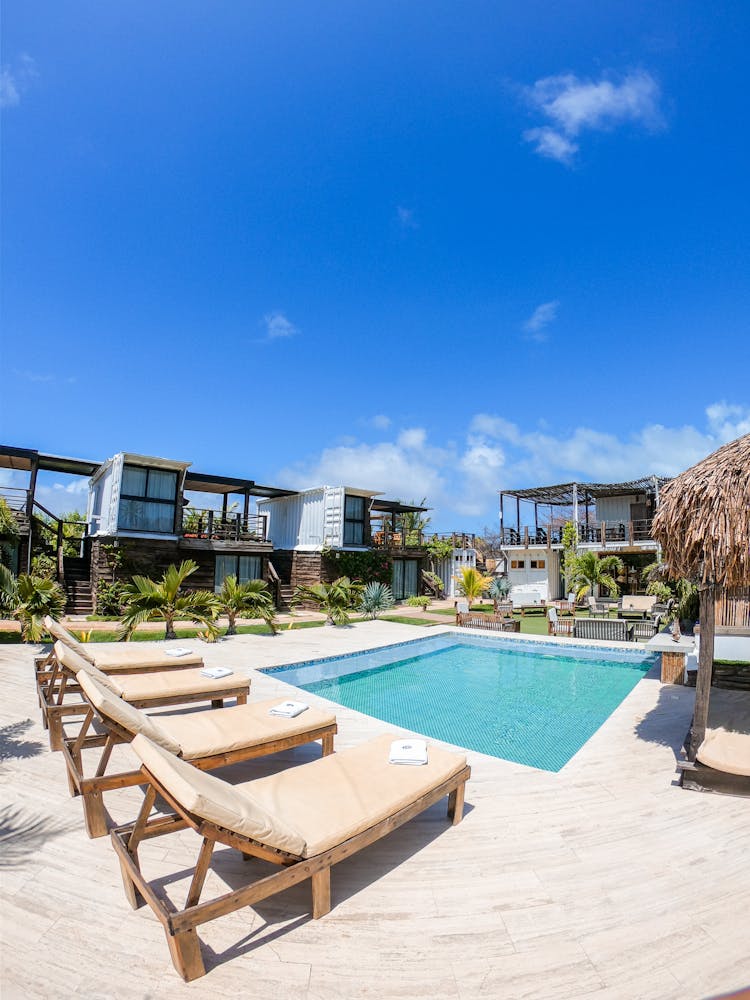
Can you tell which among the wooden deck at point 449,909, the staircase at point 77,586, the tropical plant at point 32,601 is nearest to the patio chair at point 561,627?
the wooden deck at point 449,909

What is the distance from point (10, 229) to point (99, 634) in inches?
366

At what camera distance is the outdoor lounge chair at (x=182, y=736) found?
141 inches

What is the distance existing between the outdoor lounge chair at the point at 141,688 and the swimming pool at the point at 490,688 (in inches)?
103

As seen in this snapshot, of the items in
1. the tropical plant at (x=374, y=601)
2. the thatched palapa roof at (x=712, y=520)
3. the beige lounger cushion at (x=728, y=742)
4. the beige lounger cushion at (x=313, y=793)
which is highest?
the thatched palapa roof at (x=712, y=520)

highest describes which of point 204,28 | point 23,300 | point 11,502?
point 204,28

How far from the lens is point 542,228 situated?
18.5 meters

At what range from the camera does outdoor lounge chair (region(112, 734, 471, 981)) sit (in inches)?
94.7

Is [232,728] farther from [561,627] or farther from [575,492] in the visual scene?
[575,492]

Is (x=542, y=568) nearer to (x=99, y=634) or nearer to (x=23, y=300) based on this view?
(x=99, y=634)

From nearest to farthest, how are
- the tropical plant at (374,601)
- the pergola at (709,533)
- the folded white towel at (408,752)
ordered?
1. the folded white towel at (408,752)
2. the pergola at (709,533)
3. the tropical plant at (374,601)

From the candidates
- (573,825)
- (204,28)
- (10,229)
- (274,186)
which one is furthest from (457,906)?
(274,186)

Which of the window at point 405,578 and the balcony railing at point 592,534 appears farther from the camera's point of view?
the balcony railing at point 592,534

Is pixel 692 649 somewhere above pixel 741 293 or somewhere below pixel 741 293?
below

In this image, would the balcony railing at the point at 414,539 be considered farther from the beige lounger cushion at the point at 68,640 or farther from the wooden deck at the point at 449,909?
the wooden deck at the point at 449,909
